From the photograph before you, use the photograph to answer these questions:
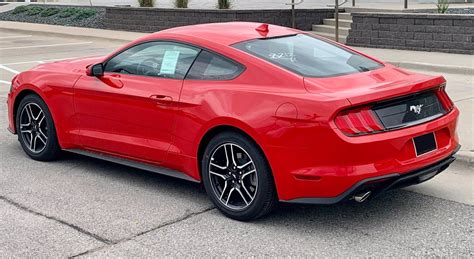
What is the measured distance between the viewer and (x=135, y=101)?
5723 mm

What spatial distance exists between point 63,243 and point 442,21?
34.4 feet

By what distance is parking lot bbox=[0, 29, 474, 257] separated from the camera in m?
4.59

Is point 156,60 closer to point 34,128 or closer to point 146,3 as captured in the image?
point 34,128

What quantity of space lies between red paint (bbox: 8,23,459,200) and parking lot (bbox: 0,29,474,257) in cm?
35

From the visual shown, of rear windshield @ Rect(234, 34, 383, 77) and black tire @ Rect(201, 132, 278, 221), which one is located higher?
rear windshield @ Rect(234, 34, 383, 77)

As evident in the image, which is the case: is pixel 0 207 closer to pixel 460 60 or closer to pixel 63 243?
pixel 63 243

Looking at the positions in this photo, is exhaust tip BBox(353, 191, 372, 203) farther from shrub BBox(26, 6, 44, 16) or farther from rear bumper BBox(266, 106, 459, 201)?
shrub BBox(26, 6, 44, 16)

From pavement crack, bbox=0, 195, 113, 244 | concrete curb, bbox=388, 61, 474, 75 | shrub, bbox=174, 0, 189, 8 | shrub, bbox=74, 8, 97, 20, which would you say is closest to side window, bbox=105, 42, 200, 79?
pavement crack, bbox=0, 195, 113, 244

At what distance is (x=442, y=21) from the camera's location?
13.2 meters

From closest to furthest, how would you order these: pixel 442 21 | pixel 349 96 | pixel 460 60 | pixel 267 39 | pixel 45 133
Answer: pixel 349 96 → pixel 267 39 → pixel 45 133 → pixel 460 60 → pixel 442 21

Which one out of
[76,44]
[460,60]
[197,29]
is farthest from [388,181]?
[76,44]

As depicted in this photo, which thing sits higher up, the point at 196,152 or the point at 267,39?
the point at 267,39

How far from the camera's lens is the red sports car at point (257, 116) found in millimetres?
4590

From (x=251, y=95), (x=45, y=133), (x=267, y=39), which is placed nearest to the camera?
(x=251, y=95)
